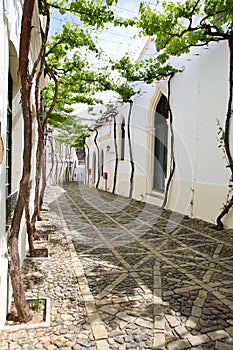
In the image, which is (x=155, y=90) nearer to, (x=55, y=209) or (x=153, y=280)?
(x=55, y=209)

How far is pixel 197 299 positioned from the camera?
2939mm

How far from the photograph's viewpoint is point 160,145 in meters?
10.2

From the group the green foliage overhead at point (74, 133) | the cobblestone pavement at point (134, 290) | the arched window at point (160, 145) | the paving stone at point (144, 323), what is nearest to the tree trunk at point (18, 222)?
the cobblestone pavement at point (134, 290)

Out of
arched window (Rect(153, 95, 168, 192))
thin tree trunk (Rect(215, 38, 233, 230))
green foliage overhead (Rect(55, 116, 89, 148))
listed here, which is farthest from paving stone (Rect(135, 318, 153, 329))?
green foliage overhead (Rect(55, 116, 89, 148))

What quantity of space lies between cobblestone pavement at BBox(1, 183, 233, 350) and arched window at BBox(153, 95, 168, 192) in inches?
167

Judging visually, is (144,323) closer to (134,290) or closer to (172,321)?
(172,321)

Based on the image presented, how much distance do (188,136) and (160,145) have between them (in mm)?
2576

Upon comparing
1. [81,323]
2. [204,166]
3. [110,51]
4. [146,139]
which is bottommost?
[81,323]

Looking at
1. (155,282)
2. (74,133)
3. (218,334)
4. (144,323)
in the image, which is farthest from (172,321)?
(74,133)

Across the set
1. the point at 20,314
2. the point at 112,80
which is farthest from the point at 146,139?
the point at 20,314

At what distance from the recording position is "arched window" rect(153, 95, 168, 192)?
31.9ft

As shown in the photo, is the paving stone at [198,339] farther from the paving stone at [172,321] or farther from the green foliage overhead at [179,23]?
the green foliage overhead at [179,23]

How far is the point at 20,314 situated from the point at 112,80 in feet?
25.7

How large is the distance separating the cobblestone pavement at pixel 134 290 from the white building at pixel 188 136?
1.43 metres
